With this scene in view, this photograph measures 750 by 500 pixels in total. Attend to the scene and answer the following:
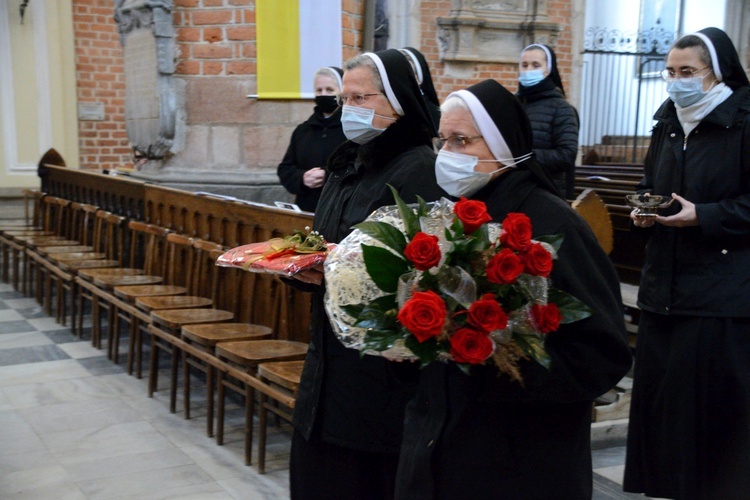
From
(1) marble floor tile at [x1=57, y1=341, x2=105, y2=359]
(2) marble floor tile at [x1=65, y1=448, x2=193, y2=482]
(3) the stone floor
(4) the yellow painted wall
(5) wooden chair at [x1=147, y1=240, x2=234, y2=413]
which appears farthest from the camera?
(4) the yellow painted wall

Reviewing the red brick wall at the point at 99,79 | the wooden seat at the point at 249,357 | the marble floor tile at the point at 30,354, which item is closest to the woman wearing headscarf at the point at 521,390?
the wooden seat at the point at 249,357

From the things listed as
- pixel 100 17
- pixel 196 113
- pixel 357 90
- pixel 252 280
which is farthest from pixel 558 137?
pixel 100 17

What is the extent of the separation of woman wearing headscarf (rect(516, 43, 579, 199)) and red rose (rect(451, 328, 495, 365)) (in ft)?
9.80

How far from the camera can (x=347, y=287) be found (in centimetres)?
171

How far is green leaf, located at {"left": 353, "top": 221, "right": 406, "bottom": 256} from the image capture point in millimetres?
1579

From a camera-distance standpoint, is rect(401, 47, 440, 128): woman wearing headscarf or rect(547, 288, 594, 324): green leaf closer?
rect(547, 288, 594, 324): green leaf

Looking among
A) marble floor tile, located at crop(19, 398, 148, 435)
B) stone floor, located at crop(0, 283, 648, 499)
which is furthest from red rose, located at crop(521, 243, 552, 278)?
marble floor tile, located at crop(19, 398, 148, 435)

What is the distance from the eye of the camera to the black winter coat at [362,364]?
86.9 inches

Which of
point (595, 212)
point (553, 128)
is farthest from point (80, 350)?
point (595, 212)

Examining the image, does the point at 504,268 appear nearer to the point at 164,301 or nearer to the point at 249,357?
the point at 249,357

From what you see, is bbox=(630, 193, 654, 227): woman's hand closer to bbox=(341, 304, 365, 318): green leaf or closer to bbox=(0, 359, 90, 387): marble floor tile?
bbox=(341, 304, 365, 318): green leaf

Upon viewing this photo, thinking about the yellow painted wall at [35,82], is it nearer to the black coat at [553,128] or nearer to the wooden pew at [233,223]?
the wooden pew at [233,223]

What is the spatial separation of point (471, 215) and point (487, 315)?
191 millimetres

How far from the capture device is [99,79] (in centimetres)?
1159
